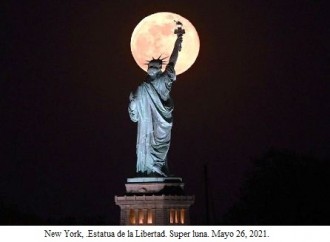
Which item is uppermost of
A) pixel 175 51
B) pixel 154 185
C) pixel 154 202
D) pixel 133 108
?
pixel 175 51

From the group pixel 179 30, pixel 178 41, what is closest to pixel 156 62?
pixel 178 41

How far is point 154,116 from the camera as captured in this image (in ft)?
132

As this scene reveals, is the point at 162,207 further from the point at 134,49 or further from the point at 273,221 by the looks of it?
the point at 273,221

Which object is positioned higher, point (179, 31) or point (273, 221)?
point (179, 31)

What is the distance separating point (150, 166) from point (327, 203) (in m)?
15.7

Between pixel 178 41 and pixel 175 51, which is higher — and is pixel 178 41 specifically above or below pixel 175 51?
above

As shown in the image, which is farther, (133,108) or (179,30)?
(179,30)

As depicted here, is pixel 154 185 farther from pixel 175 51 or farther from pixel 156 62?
pixel 175 51

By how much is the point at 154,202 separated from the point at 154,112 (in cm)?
442

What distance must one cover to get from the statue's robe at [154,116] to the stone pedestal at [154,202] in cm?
108

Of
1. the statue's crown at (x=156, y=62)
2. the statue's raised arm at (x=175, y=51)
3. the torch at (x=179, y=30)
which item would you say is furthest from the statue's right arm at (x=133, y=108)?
the torch at (x=179, y=30)

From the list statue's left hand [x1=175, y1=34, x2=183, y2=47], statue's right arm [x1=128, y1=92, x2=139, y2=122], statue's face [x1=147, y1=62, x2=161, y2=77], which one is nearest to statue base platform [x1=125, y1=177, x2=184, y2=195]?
statue's right arm [x1=128, y1=92, x2=139, y2=122]
